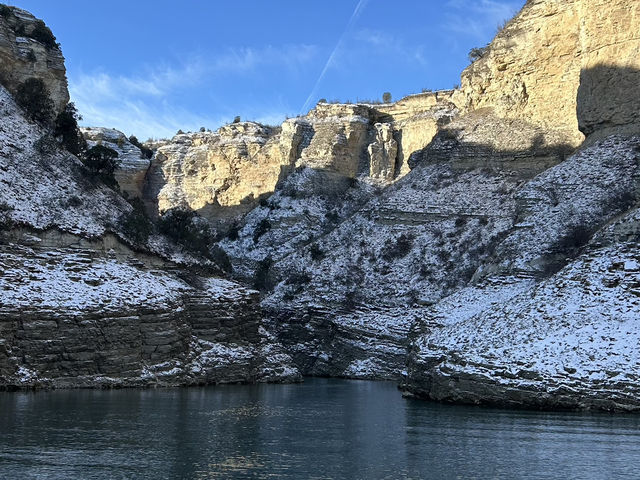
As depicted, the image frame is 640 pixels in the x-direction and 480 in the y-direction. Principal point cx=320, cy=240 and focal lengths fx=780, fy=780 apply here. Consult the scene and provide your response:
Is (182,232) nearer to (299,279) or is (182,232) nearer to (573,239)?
(299,279)

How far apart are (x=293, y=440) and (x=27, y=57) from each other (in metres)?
38.8

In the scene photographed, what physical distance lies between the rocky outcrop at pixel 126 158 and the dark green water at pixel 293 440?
2434 inches

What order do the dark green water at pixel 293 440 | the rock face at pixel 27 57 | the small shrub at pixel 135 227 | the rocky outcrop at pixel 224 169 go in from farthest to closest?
the rocky outcrop at pixel 224 169 < the rock face at pixel 27 57 < the small shrub at pixel 135 227 < the dark green water at pixel 293 440

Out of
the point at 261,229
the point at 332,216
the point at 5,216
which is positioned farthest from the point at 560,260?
the point at 261,229

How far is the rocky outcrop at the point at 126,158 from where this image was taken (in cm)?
9131

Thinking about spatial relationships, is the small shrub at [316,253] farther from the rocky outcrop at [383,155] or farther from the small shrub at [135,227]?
the small shrub at [135,227]

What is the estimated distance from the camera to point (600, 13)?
169 ft

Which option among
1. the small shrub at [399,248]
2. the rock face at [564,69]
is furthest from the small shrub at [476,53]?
the small shrub at [399,248]

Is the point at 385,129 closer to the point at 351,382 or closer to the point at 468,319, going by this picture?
the point at 351,382

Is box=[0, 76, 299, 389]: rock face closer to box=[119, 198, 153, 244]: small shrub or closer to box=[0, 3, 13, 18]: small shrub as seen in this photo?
box=[119, 198, 153, 244]: small shrub

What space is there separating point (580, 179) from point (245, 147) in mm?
50675

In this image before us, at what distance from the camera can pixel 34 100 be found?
48.9m

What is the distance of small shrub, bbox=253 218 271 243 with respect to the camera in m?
76.0

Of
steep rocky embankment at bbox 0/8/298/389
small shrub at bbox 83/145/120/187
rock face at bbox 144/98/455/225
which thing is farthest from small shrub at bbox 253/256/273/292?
small shrub at bbox 83/145/120/187
